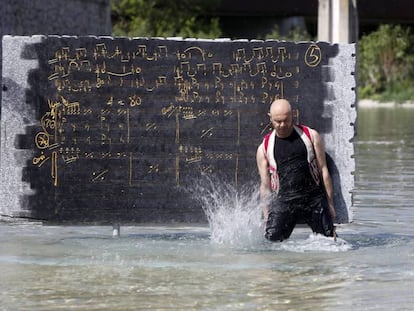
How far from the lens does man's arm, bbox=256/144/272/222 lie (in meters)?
10.6

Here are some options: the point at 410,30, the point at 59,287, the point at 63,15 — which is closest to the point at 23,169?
the point at 59,287

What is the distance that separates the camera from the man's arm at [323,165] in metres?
10.5

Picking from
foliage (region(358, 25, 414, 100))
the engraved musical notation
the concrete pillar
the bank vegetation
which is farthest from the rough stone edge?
foliage (region(358, 25, 414, 100))

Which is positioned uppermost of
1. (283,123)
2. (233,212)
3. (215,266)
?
(283,123)

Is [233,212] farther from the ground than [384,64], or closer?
closer

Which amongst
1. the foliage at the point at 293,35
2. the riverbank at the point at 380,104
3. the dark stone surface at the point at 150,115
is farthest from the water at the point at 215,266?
the foliage at the point at 293,35

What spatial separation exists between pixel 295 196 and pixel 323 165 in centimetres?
34

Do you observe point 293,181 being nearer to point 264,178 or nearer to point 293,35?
point 264,178

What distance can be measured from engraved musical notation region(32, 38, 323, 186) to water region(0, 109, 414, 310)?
0.51 metres

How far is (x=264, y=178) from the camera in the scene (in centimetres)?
1065

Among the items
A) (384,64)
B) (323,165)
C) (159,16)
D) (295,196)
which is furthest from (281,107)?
(384,64)

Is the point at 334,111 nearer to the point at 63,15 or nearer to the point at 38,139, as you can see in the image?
the point at 38,139

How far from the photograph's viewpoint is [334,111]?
10977 millimetres

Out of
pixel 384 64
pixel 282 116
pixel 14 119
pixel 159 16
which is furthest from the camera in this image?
pixel 384 64
